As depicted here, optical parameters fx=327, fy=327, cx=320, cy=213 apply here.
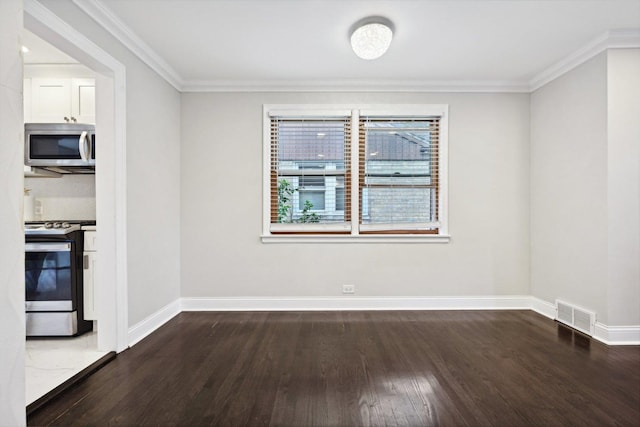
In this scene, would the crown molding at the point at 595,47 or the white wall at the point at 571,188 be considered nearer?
the crown molding at the point at 595,47

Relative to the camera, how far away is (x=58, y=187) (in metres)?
3.59

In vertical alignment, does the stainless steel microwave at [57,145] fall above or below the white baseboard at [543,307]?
above

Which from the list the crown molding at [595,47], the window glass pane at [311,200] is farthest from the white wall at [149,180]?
the crown molding at [595,47]

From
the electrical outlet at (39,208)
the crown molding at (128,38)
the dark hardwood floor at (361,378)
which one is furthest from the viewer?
the electrical outlet at (39,208)

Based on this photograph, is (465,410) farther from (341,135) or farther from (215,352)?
(341,135)

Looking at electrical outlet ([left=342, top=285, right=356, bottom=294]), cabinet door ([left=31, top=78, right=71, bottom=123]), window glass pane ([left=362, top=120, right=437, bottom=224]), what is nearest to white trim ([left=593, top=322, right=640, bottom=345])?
window glass pane ([left=362, top=120, right=437, bottom=224])

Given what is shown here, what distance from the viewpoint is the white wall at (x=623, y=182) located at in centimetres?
292

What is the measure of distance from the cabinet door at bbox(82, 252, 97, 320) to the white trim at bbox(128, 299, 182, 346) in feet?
1.49

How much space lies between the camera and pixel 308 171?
4027 mm

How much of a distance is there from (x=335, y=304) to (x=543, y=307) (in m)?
2.39

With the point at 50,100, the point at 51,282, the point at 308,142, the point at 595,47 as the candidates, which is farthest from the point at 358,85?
the point at 51,282

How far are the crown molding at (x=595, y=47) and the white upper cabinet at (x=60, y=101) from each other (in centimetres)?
487

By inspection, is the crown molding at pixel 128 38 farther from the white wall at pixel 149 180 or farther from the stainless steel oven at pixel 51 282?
the stainless steel oven at pixel 51 282

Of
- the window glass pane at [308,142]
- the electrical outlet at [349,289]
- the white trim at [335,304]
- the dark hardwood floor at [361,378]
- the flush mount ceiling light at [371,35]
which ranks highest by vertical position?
the flush mount ceiling light at [371,35]
